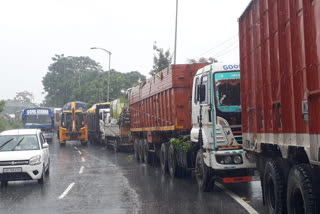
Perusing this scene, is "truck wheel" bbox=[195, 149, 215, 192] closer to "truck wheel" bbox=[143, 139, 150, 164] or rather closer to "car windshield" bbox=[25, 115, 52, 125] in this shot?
"truck wheel" bbox=[143, 139, 150, 164]

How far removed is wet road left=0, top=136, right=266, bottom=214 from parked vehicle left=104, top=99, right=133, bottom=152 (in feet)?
29.9

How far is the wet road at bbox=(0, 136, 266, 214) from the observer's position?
28.4 feet

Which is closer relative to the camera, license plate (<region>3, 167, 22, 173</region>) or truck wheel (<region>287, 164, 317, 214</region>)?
truck wheel (<region>287, 164, 317, 214</region>)

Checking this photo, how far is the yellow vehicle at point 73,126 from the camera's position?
3612cm

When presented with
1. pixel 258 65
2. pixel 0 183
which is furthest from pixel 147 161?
pixel 258 65

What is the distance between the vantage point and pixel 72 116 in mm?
36875

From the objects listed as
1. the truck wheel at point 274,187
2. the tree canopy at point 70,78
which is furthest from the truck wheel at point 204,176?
the tree canopy at point 70,78

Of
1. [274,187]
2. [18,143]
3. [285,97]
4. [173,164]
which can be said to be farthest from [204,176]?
[18,143]

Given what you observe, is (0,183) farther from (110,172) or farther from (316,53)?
(316,53)

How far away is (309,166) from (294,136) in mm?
409

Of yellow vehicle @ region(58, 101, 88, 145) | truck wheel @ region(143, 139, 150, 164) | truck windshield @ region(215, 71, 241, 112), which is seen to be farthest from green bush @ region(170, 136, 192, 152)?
yellow vehicle @ region(58, 101, 88, 145)

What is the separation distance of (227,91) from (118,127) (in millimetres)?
17364

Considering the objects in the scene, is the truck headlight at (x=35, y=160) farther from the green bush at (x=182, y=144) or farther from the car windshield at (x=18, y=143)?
the green bush at (x=182, y=144)

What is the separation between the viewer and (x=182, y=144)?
39.5 ft
